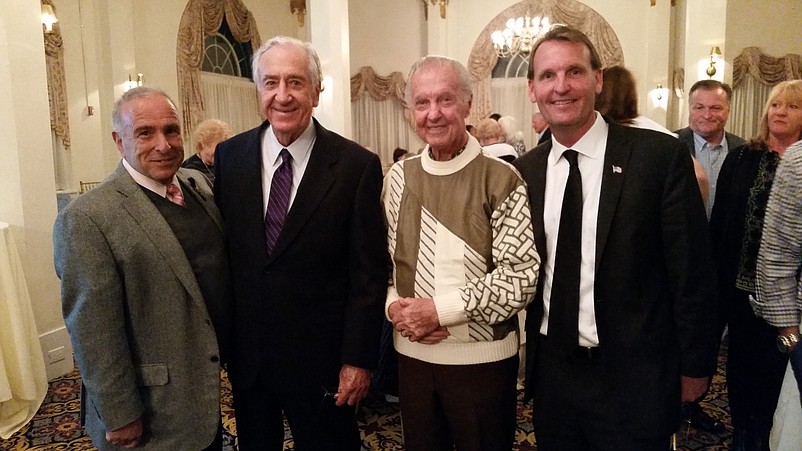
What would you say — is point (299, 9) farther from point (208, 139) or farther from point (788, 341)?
point (788, 341)

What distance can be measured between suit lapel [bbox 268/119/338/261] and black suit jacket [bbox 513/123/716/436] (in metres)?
0.86

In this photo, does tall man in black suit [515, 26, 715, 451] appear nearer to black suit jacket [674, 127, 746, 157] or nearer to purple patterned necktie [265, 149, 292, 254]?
purple patterned necktie [265, 149, 292, 254]

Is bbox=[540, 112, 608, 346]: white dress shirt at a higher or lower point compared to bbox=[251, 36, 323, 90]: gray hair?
lower

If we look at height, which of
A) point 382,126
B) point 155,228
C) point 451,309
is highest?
point 382,126

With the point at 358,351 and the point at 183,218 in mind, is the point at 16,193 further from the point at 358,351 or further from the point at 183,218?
the point at 358,351

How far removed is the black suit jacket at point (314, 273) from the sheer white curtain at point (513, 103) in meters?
9.12

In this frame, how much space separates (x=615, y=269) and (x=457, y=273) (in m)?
0.45

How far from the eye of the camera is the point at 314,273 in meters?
1.75

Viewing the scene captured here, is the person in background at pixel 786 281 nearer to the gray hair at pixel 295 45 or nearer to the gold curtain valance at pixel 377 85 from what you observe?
the gray hair at pixel 295 45

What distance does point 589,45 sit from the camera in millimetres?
1599

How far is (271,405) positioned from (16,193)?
313cm

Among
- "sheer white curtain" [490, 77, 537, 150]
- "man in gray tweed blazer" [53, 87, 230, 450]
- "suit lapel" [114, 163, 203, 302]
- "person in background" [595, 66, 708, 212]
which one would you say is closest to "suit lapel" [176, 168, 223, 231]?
"man in gray tweed blazer" [53, 87, 230, 450]

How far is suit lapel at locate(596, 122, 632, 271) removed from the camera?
1494mm

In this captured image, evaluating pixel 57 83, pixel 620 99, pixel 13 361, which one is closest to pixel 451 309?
pixel 620 99
